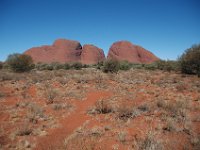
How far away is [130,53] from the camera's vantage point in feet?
190

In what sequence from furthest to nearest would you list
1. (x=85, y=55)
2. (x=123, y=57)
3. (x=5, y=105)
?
(x=85, y=55), (x=123, y=57), (x=5, y=105)

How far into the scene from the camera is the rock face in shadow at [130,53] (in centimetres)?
5697

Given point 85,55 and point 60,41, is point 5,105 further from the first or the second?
point 60,41

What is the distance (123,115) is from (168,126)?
5.85 feet

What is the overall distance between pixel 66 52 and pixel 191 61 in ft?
159

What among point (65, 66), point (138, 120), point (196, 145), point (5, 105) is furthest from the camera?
point (65, 66)

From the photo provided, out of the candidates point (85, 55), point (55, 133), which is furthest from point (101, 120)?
point (85, 55)

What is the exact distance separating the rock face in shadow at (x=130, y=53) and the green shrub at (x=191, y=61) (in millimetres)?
35942

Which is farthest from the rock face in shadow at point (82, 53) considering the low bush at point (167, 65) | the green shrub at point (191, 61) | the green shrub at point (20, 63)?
the green shrub at point (191, 61)

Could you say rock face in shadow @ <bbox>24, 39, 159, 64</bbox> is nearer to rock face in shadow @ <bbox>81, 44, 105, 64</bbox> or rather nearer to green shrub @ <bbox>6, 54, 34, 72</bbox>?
rock face in shadow @ <bbox>81, 44, 105, 64</bbox>

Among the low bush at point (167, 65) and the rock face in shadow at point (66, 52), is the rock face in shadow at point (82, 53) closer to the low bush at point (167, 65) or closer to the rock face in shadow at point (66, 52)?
the rock face in shadow at point (66, 52)

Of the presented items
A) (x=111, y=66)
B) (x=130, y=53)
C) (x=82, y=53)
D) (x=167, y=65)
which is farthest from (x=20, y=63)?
(x=82, y=53)

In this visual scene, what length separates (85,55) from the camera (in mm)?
62188

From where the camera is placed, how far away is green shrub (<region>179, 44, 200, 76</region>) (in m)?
18.1
